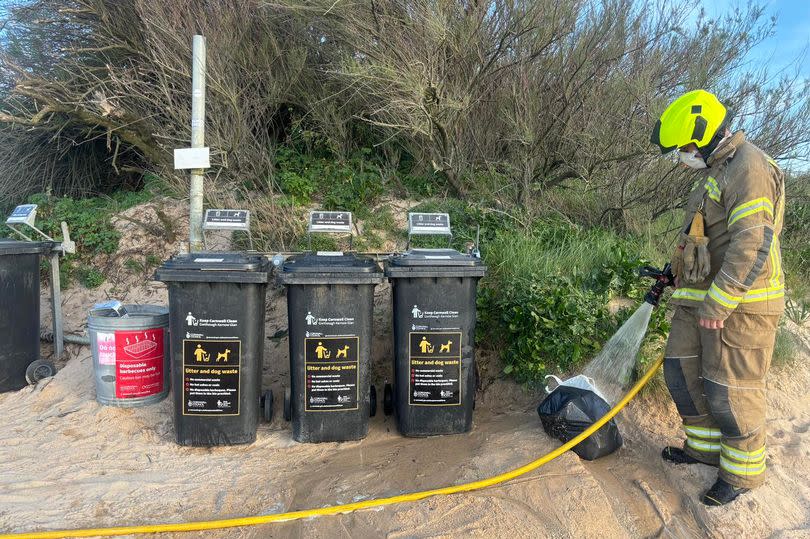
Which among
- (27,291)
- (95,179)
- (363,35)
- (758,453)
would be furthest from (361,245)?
(95,179)

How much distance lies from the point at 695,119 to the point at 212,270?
3.08 metres

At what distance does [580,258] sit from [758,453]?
240 cm

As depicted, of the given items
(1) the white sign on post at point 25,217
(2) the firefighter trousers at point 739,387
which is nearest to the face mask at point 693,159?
(2) the firefighter trousers at point 739,387

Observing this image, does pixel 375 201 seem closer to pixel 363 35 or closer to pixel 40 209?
pixel 363 35

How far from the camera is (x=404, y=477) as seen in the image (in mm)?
→ 3551

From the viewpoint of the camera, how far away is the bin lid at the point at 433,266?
13.1 ft

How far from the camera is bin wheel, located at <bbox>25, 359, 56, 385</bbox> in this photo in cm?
532

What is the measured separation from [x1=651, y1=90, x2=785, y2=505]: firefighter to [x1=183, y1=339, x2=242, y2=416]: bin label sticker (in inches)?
112

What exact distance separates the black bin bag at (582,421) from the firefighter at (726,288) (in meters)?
0.49

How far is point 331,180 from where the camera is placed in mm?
7160

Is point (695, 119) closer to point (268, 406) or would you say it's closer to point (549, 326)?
point (549, 326)

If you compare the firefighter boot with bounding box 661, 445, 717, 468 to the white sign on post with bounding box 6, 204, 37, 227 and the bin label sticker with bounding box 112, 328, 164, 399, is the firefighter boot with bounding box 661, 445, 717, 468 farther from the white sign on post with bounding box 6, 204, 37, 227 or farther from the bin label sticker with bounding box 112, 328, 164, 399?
the white sign on post with bounding box 6, 204, 37, 227

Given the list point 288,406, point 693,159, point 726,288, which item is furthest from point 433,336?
point 693,159

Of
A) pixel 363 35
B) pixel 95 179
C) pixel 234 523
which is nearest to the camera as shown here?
pixel 234 523
